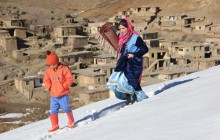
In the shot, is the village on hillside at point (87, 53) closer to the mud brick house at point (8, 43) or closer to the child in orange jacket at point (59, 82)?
the mud brick house at point (8, 43)

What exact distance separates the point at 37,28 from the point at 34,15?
3.93 m

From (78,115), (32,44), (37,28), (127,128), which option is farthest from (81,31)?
(127,128)

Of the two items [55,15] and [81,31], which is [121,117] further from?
[55,15]

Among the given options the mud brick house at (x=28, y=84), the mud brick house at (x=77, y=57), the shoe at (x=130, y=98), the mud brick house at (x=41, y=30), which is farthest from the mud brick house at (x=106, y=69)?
the shoe at (x=130, y=98)

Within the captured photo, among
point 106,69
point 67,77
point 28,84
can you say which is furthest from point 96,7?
point 67,77

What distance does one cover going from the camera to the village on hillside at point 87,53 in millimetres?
23656

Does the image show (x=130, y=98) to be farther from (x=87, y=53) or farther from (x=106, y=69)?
(x=87, y=53)

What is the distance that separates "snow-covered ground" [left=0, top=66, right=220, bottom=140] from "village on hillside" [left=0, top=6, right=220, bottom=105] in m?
13.8

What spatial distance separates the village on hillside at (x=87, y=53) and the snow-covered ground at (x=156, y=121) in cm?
1375

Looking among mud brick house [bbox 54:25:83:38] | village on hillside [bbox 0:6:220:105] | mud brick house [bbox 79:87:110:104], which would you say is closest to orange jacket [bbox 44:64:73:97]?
village on hillside [bbox 0:6:220:105]

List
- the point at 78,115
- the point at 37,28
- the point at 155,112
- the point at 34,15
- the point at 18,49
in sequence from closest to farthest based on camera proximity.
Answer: the point at 155,112
the point at 78,115
the point at 18,49
the point at 37,28
the point at 34,15

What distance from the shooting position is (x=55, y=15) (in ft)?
129

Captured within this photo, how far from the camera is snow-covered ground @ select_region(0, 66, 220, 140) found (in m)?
3.56

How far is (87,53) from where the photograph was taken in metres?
29.0
